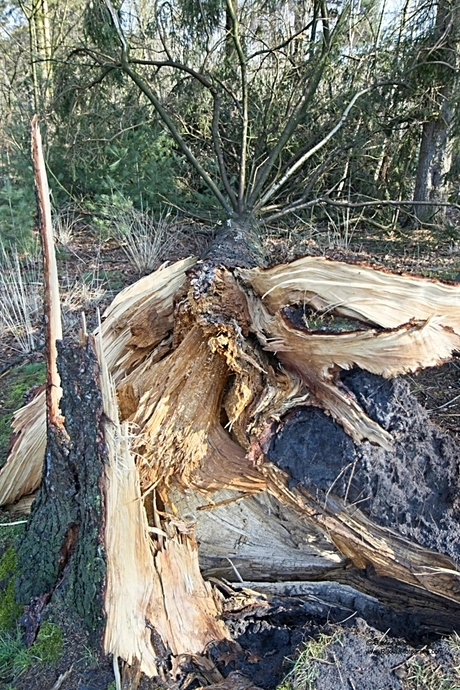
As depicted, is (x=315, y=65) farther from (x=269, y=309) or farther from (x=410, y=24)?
(x=269, y=309)

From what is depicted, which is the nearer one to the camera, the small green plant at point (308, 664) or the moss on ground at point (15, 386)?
the small green plant at point (308, 664)

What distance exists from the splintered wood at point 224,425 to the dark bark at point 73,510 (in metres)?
0.05

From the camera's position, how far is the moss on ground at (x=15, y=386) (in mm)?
3107

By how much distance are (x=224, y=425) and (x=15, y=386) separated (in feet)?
6.97

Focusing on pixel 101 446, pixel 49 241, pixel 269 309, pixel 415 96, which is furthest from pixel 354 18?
pixel 101 446

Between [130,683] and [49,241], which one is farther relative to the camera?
[49,241]

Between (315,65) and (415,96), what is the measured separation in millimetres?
1397

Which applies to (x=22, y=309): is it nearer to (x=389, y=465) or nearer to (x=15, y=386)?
(x=15, y=386)

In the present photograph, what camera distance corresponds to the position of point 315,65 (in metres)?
5.69

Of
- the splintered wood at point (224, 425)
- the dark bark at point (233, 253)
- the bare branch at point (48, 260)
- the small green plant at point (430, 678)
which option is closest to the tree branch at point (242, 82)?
the dark bark at point (233, 253)

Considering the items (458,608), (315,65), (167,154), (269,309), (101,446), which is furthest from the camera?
(167,154)

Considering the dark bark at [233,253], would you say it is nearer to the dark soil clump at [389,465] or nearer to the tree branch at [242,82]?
the dark soil clump at [389,465]

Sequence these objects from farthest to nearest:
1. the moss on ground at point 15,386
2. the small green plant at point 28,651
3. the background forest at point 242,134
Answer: the background forest at point 242,134, the moss on ground at point 15,386, the small green plant at point 28,651

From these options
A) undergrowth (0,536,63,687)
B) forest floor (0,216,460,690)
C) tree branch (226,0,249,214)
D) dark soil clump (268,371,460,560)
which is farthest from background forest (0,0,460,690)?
forest floor (0,216,460,690)
